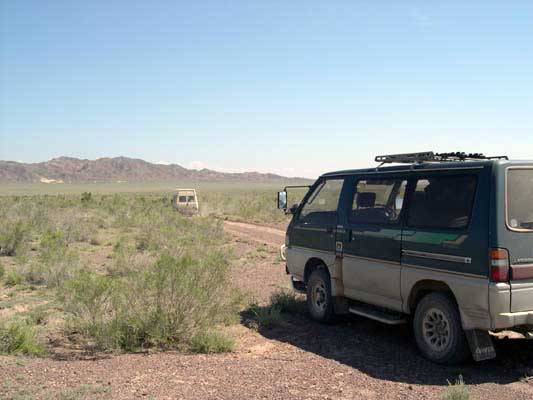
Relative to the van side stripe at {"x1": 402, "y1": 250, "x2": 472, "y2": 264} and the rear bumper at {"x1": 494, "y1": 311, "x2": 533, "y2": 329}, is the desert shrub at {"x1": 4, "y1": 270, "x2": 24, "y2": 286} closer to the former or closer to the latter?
the van side stripe at {"x1": 402, "y1": 250, "x2": 472, "y2": 264}

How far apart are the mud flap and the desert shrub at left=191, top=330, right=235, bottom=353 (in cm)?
295

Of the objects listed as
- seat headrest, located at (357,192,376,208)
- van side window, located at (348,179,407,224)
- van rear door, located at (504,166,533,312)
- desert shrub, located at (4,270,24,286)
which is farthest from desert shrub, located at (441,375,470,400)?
desert shrub, located at (4,270,24,286)

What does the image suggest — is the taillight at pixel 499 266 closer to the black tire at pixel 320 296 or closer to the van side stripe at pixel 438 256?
the van side stripe at pixel 438 256

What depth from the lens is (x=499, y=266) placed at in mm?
5801

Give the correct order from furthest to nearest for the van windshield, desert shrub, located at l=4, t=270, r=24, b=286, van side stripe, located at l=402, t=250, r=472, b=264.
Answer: desert shrub, located at l=4, t=270, r=24, b=286 → van side stripe, located at l=402, t=250, r=472, b=264 → the van windshield

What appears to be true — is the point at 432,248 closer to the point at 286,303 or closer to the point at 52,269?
the point at 286,303

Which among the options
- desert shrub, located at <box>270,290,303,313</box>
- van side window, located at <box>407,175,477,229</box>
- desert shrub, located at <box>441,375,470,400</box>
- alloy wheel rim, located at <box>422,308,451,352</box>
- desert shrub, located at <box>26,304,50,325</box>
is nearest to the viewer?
desert shrub, located at <box>441,375,470,400</box>

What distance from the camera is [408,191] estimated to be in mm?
7285

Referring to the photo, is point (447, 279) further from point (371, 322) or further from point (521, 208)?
point (371, 322)

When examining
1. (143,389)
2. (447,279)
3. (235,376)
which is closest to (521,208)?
(447,279)

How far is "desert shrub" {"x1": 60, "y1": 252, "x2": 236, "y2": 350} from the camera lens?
754 cm

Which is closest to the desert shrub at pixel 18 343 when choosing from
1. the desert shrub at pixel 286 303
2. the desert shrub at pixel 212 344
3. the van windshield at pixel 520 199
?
the desert shrub at pixel 212 344

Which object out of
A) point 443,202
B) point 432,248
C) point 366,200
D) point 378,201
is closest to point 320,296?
point 366,200

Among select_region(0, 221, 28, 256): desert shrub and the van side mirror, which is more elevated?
the van side mirror
